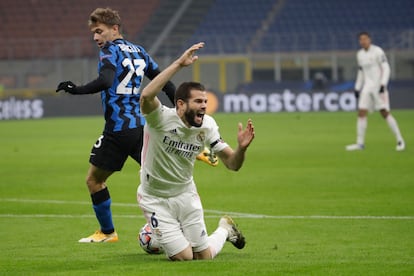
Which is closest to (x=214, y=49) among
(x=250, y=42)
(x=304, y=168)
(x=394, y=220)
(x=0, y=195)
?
(x=250, y=42)

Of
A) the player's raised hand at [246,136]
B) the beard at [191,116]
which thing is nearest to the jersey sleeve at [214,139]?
the beard at [191,116]

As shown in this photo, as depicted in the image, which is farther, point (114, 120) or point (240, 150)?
point (114, 120)

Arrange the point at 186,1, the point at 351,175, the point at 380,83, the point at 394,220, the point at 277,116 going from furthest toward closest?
the point at 186,1, the point at 277,116, the point at 380,83, the point at 351,175, the point at 394,220

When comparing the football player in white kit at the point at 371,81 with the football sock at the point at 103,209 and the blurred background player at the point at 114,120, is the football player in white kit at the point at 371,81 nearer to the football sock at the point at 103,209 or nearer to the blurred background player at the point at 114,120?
the blurred background player at the point at 114,120

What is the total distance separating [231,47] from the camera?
4650cm

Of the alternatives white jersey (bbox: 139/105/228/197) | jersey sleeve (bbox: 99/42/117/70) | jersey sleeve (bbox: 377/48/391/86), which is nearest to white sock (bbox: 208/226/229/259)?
white jersey (bbox: 139/105/228/197)

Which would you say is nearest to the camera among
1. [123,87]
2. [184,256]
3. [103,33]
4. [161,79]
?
[161,79]

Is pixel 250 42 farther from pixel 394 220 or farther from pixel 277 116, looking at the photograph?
pixel 394 220

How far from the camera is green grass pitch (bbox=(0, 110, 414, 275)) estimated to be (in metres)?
8.05

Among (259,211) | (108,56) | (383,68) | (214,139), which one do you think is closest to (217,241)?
(214,139)

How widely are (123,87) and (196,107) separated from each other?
1984 mm

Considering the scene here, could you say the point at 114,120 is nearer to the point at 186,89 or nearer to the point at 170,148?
the point at 170,148

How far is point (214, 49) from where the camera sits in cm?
4659

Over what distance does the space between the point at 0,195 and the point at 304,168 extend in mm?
6048
